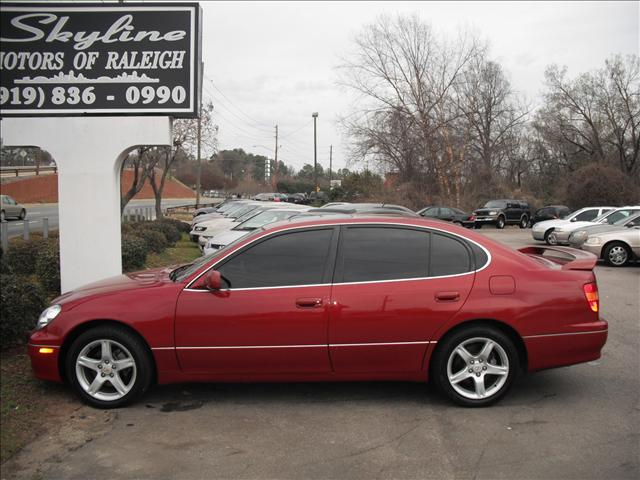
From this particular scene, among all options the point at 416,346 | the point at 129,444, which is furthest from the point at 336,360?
the point at 129,444

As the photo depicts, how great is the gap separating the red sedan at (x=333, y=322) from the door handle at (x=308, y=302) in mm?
11

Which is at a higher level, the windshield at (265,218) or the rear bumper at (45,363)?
the windshield at (265,218)

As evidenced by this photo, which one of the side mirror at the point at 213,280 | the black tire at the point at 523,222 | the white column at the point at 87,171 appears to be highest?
the white column at the point at 87,171

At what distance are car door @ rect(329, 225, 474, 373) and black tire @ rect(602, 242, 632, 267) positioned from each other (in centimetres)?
1158

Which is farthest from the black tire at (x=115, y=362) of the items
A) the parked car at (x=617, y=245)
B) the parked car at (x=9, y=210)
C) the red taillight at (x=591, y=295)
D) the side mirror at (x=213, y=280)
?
the parked car at (x=9, y=210)

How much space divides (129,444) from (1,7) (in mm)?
6620

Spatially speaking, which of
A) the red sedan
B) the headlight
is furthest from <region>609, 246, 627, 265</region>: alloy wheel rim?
the headlight

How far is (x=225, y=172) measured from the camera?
137 metres

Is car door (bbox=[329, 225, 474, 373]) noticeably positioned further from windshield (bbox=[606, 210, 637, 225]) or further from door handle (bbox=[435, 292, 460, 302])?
windshield (bbox=[606, 210, 637, 225])

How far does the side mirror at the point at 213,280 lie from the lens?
4.67m

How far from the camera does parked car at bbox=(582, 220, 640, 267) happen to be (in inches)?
578

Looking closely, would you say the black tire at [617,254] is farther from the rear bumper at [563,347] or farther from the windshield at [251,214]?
the rear bumper at [563,347]

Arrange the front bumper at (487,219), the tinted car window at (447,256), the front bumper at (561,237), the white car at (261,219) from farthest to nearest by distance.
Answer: the front bumper at (487,219) → the front bumper at (561,237) → the white car at (261,219) → the tinted car window at (447,256)

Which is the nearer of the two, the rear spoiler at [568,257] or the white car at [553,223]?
the rear spoiler at [568,257]
